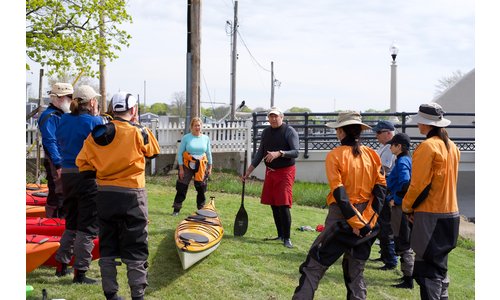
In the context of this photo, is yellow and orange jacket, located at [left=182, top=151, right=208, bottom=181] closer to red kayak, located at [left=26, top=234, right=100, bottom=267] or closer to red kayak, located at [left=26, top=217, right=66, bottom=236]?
red kayak, located at [left=26, top=217, right=66, bottom=236]

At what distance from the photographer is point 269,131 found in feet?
25.5

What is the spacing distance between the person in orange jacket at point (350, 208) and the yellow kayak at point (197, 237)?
68.0 inches

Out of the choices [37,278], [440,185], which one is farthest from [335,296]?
[37,278]

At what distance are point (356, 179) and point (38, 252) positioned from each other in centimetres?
316

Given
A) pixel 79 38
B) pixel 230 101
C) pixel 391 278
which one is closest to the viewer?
pixel 391 278

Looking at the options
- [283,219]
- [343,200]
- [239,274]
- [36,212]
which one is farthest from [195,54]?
[343,200]

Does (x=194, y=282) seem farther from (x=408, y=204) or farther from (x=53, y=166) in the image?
(x=408, y=204)

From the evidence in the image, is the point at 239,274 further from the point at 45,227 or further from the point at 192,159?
the point at 192,159

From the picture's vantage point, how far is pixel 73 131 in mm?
5785

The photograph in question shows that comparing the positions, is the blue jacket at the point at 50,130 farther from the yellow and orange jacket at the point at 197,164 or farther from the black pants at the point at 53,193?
the yellow and orange jacket at the point at 197,164

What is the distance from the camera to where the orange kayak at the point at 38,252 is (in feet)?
18.2

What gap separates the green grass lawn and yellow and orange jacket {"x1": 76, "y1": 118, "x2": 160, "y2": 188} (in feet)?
4.44

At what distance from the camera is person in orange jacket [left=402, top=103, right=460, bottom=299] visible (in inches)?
197

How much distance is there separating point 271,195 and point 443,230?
305 cm
